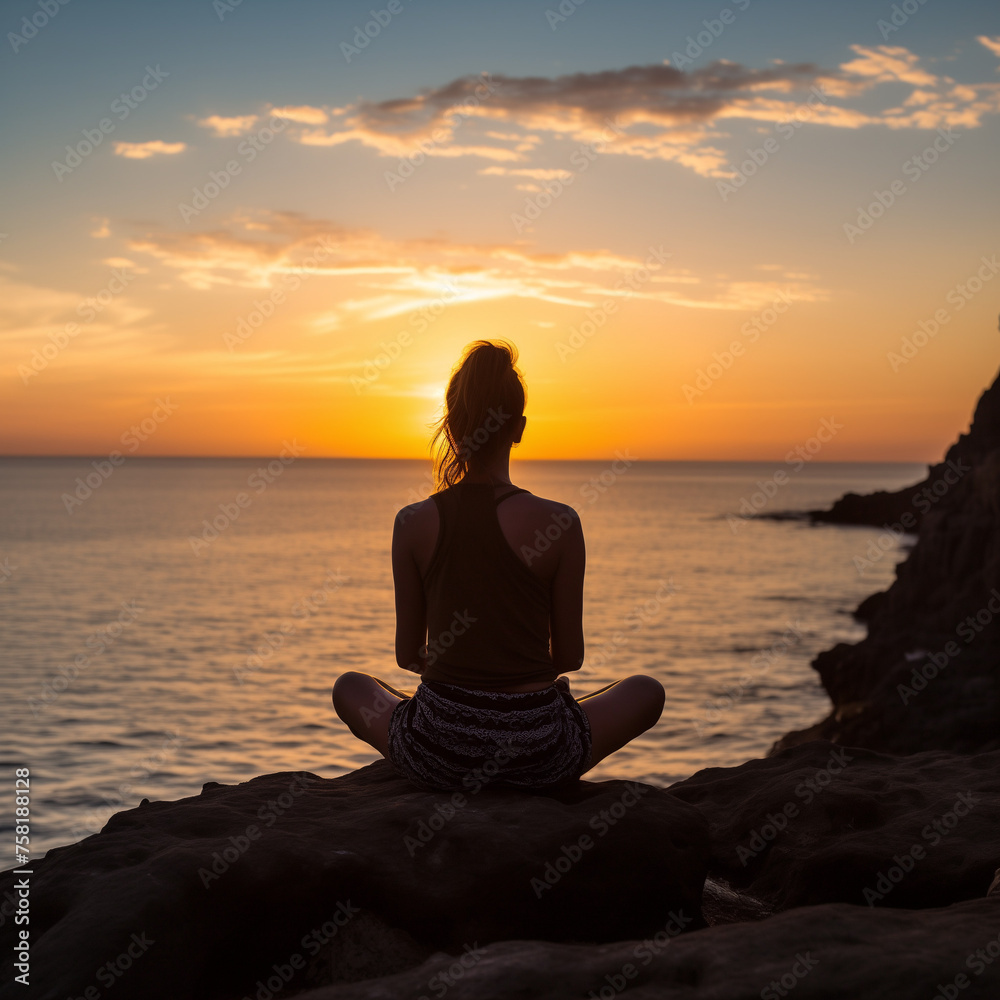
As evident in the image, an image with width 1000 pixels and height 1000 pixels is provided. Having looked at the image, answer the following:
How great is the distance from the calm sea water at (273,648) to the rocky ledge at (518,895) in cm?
858

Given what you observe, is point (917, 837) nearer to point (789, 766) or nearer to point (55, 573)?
point (789, 766)

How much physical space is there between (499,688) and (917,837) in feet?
7.99

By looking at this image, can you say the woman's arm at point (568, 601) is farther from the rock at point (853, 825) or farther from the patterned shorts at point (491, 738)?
the rock at point (853, 825)

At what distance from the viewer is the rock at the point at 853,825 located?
4641mm

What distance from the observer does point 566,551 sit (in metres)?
4.68

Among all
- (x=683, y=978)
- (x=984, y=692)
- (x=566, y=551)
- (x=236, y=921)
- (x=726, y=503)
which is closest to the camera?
(x=683, y=978)

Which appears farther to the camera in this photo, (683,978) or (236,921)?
(236,921)

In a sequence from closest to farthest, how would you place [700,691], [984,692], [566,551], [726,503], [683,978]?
[683,978]
[566,551]
[984,692]
[700,691]
[726,503]

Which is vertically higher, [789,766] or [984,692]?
[789,766]

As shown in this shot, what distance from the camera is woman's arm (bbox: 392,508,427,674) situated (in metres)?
4.82

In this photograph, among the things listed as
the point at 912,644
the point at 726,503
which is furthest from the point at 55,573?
the point at 726,503

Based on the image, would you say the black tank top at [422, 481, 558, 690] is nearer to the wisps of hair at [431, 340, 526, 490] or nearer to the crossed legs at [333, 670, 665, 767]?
the wisps of hair at [431, 340, 526, 490]

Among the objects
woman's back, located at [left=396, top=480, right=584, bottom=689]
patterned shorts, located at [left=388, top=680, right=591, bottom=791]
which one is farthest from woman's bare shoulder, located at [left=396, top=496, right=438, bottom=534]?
patterned shorts, located at [left=388, top=680, right=591, bottom=791]

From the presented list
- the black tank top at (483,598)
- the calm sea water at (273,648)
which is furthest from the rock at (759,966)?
the calm sea water at (273,648)
